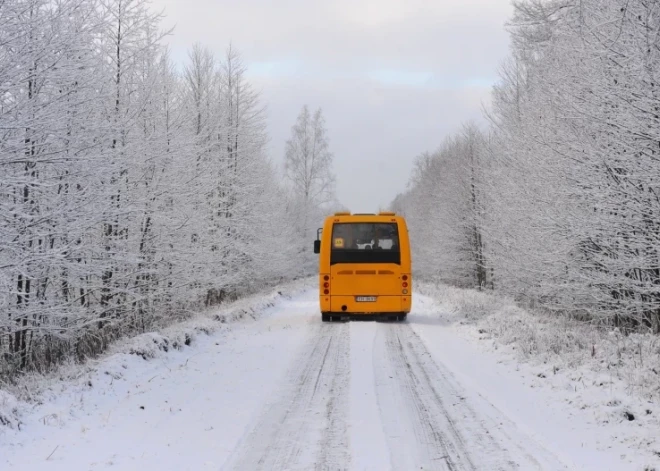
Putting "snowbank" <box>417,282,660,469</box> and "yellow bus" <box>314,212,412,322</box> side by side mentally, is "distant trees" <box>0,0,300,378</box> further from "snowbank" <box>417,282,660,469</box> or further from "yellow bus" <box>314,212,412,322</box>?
"snowbank" <box>417,282,660,469</box>

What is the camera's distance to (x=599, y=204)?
354 inches

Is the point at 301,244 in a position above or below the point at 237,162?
below

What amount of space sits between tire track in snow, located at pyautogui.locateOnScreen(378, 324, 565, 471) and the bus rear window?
6.44 meters

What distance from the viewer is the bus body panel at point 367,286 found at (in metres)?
13.5

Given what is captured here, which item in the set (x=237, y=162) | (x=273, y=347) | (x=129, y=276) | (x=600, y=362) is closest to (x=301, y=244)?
(x=237, y=162)

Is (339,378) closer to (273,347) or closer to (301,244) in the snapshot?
(273,347)

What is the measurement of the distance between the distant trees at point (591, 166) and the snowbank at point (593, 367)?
1.22m

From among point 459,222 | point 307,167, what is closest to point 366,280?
point 459,222

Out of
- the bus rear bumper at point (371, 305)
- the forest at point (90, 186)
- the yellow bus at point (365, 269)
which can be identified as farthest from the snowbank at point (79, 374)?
the yellow bus at point (365, 269)

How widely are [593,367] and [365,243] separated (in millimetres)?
7962

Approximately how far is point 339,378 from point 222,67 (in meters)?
20.4

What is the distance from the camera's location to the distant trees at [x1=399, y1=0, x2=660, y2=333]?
289 inches

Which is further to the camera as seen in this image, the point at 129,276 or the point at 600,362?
the point at 129,276

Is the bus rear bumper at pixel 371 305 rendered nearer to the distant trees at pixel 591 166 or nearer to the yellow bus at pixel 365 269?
the yellow bus at pixel 365 269
